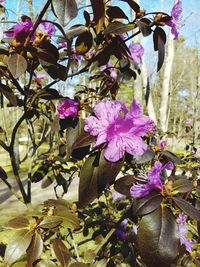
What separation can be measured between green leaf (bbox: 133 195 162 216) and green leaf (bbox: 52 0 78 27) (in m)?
0.45

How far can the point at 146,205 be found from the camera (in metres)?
0.82

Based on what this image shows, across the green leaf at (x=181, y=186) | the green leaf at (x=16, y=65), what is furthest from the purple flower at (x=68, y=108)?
the green leaf at (x=181, y=186)

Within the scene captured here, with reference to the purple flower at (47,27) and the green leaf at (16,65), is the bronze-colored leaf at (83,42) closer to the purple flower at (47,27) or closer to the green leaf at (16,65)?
the purple flower at (47,27)

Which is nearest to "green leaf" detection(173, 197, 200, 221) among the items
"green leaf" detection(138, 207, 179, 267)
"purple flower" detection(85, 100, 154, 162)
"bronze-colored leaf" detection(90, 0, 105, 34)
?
"green leaf" detection(138, 207, 179, 267)

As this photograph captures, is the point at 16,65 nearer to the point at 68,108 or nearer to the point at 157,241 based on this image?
the point at 68,108

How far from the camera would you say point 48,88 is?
1198 millimetres

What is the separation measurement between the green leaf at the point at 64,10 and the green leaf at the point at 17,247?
57cm

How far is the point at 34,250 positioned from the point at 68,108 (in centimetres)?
42

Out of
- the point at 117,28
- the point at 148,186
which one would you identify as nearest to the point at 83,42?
the point at 117,28

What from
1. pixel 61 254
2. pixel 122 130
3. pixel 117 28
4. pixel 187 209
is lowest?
pixel 61 254

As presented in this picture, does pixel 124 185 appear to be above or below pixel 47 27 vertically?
below

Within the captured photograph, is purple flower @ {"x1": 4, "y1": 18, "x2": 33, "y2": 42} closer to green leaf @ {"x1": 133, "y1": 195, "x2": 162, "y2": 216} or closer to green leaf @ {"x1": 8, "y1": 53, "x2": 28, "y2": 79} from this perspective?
green leaf @ {"x1": 8, "y1": 53, "x2": 28, "y2": 79}

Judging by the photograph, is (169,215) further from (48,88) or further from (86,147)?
(48,88)

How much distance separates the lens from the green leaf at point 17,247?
0.89 meters
